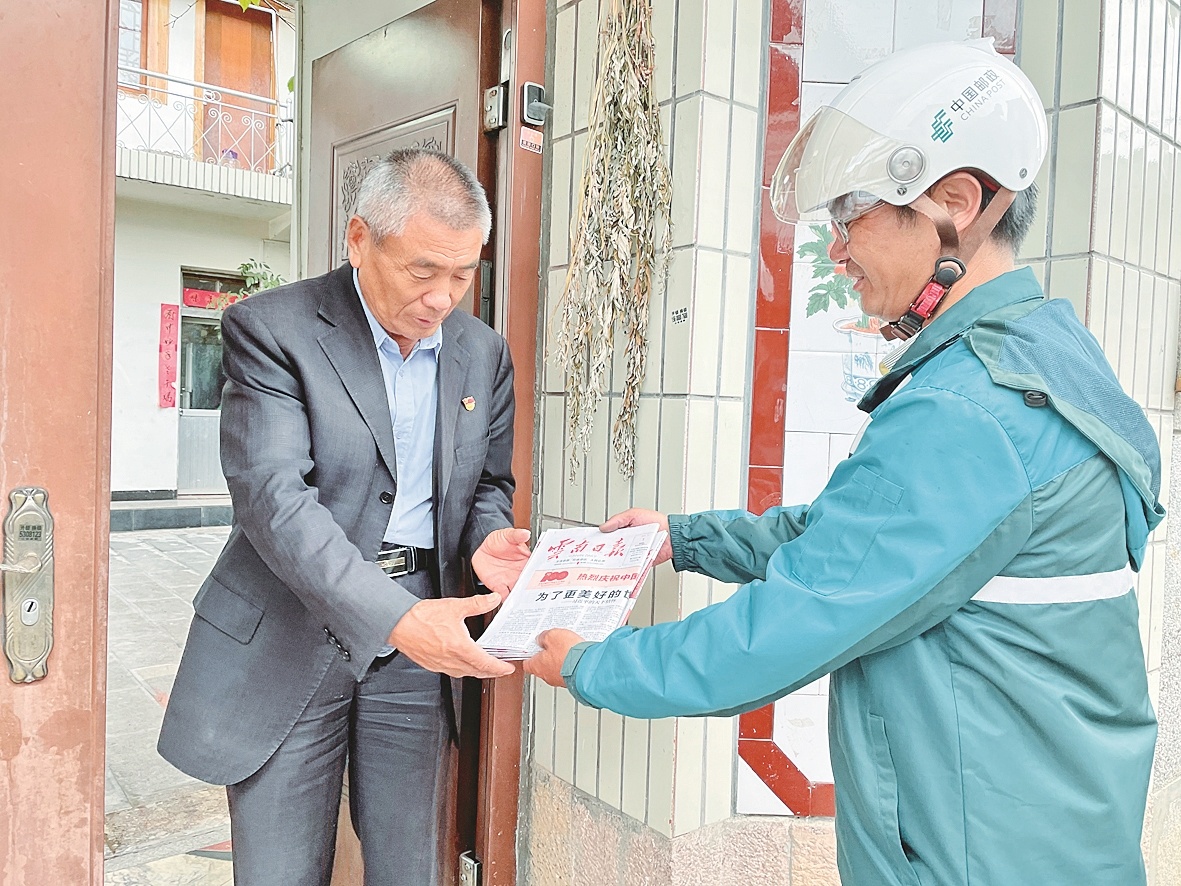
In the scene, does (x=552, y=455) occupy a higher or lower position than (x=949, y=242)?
lower

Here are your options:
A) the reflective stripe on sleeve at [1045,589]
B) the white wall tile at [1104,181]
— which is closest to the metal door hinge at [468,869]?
the reflective stripe on sleeve at [1045,589]

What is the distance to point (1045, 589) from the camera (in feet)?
3.32

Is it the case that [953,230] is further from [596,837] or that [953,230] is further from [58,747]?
[58,747]

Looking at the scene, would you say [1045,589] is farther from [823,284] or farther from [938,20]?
[938,20]

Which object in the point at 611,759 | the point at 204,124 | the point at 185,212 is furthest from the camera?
the point at 204,124

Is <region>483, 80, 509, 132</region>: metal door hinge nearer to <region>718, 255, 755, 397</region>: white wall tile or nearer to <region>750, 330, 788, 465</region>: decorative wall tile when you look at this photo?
<region>718, 255, 755, 397</region>: white wall tile

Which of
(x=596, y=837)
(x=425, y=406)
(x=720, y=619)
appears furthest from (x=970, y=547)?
(x=596, y=837)

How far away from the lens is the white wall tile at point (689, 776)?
71.2 inches

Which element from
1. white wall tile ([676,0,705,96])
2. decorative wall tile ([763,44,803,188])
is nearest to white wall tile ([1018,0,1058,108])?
decorative wall tile ([763,44,803,188])

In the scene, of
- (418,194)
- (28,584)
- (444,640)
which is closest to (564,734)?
(444,640)

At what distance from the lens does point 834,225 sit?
3.95ft

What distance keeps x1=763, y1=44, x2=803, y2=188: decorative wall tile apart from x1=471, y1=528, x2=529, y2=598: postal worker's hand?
941mm

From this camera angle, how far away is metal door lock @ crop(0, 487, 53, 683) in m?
1.45

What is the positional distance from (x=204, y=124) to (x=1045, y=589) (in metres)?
11.7
